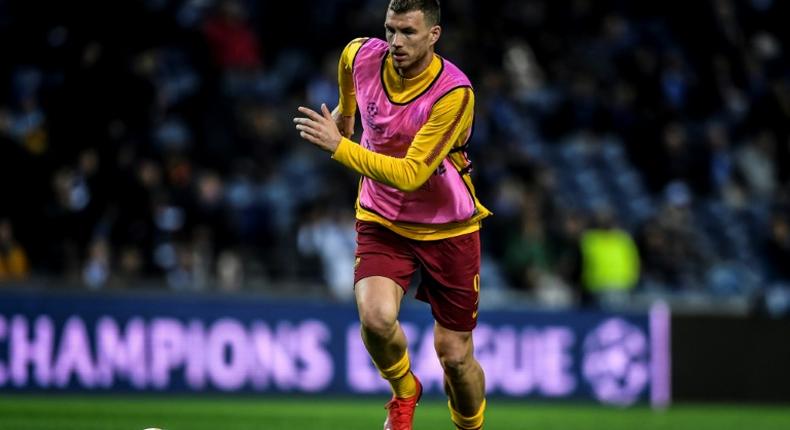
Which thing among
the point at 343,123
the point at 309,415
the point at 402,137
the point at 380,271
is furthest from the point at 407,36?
the point at 309,415

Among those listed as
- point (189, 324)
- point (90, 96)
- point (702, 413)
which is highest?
point (90, 96)

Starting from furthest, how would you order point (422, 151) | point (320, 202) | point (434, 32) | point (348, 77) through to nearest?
point (320, 202) < point (348, 77) < point (434, 32) < point (422, 151)

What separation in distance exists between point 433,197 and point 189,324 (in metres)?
7.13

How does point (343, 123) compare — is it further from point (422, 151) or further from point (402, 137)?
point (422, 151)

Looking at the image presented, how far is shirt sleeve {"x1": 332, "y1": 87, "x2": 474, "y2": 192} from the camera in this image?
766 centimetres

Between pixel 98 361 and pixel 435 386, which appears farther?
pixel 435 386

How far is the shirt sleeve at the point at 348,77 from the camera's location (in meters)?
8.34

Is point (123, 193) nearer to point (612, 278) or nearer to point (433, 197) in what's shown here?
point (612, 278)

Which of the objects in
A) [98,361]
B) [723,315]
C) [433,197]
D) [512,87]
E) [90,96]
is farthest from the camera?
[512,87]

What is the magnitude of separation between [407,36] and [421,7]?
174mm

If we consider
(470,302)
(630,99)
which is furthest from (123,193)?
(630,99)

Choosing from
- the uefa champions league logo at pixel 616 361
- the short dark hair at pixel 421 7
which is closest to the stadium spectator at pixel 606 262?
the uefa champions league logo at pixel 616 361

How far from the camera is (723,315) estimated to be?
16906mm

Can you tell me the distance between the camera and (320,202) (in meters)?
16.1
